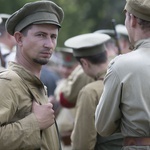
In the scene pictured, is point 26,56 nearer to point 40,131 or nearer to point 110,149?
point 40,131

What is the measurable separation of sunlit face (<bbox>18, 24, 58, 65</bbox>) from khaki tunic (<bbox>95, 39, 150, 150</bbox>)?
0.63 metres

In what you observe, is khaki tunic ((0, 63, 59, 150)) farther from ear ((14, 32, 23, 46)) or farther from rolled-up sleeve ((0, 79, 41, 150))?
ear ((14, 32, 23, 46))

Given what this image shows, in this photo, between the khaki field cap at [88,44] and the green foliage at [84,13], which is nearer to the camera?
the khaki field cap at [88,44]

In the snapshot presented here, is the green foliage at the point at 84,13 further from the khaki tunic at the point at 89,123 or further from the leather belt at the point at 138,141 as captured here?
the leather belt at the point at 138,141

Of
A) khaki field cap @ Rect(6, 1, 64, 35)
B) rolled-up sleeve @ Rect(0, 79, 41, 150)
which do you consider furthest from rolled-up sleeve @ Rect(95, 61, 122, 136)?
khaki field cap @ Rect(6, 1, 64, 35)

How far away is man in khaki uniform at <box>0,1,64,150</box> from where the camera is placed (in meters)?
4.44

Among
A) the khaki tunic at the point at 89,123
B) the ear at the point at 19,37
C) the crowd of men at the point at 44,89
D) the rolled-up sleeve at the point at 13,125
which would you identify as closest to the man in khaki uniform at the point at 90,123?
the khaki tunic at the point at 89,123

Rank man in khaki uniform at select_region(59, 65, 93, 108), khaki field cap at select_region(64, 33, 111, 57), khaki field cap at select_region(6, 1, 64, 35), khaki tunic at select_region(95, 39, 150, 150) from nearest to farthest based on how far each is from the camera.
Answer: khaki tunic at select_region(95, 39, 150, 150)
khaki field cap at select_region(6, 1, 64, 35)
khaki field cap at select_region(64, 33, 111, 57)
man in khaki uniform at select_region(59, 65, 93, 108)

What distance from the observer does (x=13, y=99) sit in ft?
14.7

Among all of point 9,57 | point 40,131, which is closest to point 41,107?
point 40,131

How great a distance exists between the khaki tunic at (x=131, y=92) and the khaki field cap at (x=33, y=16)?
74 cm

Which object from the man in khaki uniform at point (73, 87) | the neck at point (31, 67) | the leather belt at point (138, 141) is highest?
the neck at point (31, 67)

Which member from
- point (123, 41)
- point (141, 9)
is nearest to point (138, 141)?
point (141, 9)

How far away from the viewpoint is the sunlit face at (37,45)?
4820 millimetres
